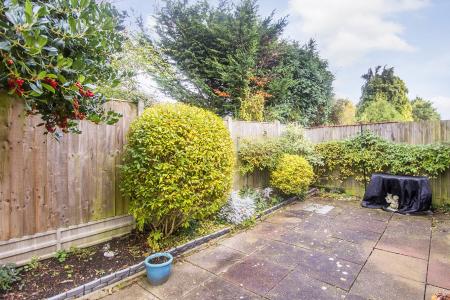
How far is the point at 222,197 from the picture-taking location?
3.68m

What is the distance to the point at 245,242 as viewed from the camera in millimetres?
3771

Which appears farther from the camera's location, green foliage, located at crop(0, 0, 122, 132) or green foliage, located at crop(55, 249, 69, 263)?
green foliage, located at crop(55, 249, 69, 263)

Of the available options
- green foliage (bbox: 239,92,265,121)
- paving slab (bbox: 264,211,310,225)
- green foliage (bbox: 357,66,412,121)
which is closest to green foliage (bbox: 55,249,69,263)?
paving slab (bbox: 264,211,310,225)

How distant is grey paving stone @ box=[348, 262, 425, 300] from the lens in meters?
2.42

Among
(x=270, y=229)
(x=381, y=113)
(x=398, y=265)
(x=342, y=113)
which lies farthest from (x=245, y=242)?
(x=342, y=113)

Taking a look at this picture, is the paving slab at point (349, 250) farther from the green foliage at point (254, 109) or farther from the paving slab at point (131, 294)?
the green foliage at point (254, 109)

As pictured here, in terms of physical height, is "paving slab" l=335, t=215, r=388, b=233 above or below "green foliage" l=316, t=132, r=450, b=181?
below

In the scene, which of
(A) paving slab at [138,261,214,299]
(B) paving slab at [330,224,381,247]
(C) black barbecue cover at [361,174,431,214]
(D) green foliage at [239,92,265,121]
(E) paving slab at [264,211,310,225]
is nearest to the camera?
(A) paving slab at [138,261,214,299]

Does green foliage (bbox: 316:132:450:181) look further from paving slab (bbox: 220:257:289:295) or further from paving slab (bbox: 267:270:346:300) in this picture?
paving slab (bbox: 220:257:289:295)

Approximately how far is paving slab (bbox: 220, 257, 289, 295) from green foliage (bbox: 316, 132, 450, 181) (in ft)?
15.0

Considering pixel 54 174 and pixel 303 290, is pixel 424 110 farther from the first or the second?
pixel 54 174

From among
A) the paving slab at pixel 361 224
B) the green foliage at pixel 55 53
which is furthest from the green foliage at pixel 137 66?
the paving slab at pixel 361 224

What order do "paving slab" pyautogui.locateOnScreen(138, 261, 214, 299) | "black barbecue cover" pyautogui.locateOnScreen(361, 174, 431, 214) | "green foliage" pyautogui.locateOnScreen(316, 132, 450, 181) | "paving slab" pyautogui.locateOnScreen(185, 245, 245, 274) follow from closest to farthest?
"paving slab" pyautogui.locateOnScreen(138, 261, 214, 299), "paving slab" pyautogui.locateOnScreen(185, 245, 245, 274), "black barbecue cover" pyautogui.locateOnScreen(361, 174, 431, 214), "green foliage" pyautogui.locateOnScreen(316, 132, 450, 181)

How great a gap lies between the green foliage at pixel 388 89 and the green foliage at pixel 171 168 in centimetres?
1488
